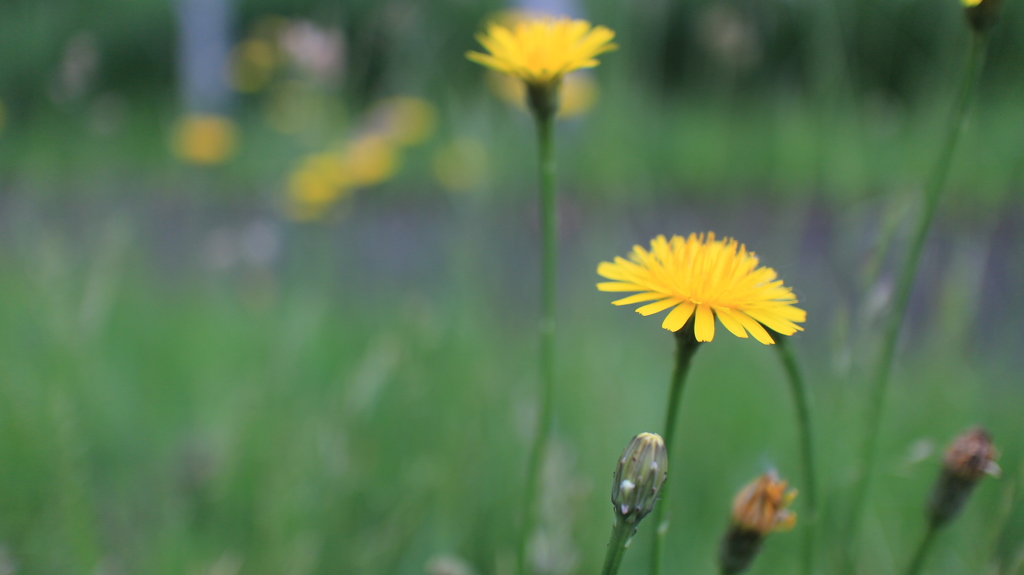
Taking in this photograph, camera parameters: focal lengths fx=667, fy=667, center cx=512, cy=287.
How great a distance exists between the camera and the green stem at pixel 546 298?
37 centimetres

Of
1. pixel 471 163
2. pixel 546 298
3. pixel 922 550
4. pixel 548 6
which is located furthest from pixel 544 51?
pixel 548 6

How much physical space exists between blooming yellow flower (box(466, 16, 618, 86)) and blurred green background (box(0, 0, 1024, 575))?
187 millimetres

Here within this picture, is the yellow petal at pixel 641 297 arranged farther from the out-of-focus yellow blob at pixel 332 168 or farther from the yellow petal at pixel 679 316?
the out-of-focus yellow blob at pixel 332 168

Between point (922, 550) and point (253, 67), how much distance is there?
1.54 m

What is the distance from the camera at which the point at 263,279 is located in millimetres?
1515

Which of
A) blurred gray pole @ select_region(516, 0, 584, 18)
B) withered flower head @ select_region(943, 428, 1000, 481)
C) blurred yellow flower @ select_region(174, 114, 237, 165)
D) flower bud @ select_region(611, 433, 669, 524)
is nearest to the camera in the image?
flower bud @ select_region(611, 433, 669, 524)

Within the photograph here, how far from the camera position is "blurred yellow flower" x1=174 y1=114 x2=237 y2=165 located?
1536 millimetres

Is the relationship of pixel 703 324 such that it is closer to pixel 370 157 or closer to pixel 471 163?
pixel 471 163

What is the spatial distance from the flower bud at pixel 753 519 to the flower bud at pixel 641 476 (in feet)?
0.39

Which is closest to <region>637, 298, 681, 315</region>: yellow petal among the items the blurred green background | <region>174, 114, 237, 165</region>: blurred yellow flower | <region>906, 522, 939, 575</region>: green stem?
the blurred green background

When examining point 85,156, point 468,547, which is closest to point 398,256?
point 85,156

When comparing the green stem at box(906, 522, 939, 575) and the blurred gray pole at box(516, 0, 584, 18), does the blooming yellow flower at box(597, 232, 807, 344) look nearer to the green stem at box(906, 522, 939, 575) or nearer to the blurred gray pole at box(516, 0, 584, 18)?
the green stem at box(906, 522, 939, 575)

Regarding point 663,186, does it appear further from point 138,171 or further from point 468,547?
point 468,547

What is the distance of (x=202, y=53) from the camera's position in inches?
83.0
